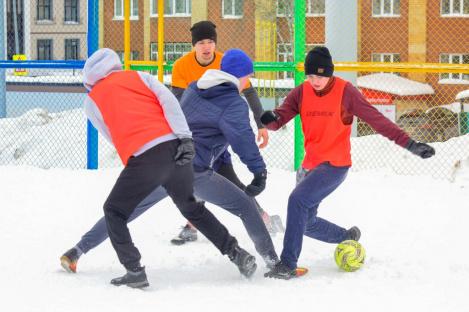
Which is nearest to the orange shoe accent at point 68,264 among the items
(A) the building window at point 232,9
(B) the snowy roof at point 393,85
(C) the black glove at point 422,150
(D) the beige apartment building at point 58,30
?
(C) the black glove at point 422,150

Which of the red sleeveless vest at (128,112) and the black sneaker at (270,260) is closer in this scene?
the red sleeveless vest at (128,112)

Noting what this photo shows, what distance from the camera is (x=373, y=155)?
11781 millimetres

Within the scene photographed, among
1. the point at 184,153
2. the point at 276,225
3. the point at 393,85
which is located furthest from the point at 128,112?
the point at 393,85

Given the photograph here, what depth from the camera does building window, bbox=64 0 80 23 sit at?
153ft

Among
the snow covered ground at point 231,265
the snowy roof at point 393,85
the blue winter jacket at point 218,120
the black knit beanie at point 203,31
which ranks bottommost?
the snow covered ground at point 231,265

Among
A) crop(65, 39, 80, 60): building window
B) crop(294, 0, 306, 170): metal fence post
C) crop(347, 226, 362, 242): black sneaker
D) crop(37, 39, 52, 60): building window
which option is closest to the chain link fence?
crop(65, 39, 80, 60): building window

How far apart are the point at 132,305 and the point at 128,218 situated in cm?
61

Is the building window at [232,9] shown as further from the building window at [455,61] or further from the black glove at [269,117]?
the black glove at [269,117]

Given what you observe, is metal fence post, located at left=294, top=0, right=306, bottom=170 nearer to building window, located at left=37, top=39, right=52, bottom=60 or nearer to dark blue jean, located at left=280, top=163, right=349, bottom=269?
dark blue jean, located at left=280, top=163, right=349, bottom=269

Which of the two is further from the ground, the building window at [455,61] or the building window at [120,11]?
the building window at [120,11]

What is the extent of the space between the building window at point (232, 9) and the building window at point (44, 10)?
58.1 ft

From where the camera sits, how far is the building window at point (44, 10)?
47031 mm

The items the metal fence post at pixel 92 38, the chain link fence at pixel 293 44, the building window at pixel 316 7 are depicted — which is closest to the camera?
the metal fence post at pixel 92 38

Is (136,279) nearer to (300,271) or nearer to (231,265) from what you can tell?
(231,265)
